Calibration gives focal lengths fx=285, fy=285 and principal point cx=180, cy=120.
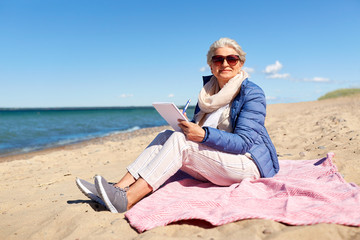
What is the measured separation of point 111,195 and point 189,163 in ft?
2.61

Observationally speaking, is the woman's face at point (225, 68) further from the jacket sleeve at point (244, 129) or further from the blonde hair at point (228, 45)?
the jacket sleeve at point (244, 129)

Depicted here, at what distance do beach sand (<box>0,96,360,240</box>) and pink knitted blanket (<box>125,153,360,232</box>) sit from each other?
85mm

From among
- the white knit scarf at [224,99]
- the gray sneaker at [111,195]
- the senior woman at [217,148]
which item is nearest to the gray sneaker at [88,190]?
the senior woman at [217,148]

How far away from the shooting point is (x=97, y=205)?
2980 millimetres

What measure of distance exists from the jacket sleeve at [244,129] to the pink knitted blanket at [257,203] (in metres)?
0.41

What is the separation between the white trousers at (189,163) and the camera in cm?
268

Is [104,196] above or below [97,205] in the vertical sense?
above

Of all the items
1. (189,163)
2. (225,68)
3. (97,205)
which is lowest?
(97,205)

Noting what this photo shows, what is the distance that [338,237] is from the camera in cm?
196

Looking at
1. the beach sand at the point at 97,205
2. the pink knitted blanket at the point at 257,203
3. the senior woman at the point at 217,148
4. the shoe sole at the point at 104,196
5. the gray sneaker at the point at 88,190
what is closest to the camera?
the beach sand at the point at 97,205

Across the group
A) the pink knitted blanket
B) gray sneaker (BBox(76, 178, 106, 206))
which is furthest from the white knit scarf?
gray sneaker (BBox(76, 178, 106, 206))

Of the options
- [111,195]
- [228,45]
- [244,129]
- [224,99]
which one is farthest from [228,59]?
[111,195]

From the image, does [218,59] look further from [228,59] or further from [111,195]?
[111,195]

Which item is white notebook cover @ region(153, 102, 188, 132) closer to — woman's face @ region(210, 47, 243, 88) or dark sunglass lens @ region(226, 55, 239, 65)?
woman's face @ region(210, 47, 243, 88)
